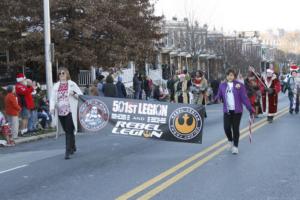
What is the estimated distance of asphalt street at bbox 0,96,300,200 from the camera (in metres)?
7.80

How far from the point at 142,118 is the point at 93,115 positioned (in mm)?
1101

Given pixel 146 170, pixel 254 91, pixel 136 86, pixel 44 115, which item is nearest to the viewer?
pixel 146 170

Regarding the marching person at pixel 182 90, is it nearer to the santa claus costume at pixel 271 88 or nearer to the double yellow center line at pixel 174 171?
the santa claus costume at pixel 271 88

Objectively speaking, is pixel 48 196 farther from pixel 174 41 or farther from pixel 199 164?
pixel 174 41

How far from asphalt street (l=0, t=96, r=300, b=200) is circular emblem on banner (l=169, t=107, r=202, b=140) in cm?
43

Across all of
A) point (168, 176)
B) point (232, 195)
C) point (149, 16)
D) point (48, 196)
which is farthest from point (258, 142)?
point (149, 16)

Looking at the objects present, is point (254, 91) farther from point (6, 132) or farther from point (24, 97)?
point (6, 132)

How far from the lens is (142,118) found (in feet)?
38.1

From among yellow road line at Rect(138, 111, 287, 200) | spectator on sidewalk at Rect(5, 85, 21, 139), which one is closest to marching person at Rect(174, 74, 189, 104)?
spectator on sidewalk at Rect(5, 85, 21, 139)

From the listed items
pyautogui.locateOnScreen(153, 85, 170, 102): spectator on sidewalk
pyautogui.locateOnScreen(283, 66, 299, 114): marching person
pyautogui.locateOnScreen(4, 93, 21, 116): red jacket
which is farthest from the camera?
pyautogui.locateOnScreen(153, 85, 170, 102): spectator on sidewalk

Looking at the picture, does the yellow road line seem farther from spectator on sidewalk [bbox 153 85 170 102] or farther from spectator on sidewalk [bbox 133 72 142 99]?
spectator on sidewalk [bbox 153 85 170 102]

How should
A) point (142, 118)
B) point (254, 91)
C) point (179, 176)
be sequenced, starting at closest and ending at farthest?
point (179, 176) → point (142, 118) → point (254, 91)

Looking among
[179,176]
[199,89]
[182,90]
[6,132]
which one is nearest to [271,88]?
[199,89]

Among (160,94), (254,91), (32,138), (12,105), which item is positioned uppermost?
(254,91)
